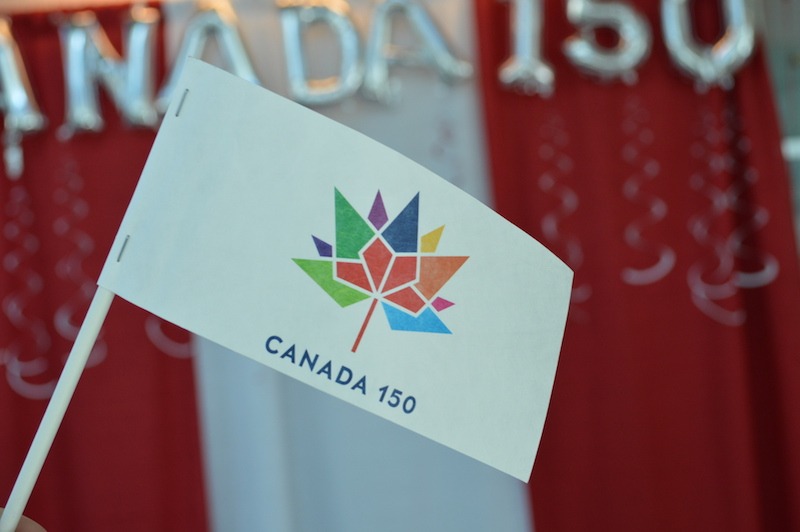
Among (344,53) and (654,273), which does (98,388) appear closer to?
(344,53)

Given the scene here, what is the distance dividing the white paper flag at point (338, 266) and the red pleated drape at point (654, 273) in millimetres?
1406

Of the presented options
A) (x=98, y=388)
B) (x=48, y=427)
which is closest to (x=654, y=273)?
(x=98, y=388)

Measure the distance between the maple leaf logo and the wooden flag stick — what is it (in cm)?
26

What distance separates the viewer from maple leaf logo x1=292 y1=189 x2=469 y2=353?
114 centimetres

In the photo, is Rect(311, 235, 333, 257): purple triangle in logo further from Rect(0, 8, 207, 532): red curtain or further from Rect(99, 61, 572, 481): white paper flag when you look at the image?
Rect(0, 8, 207, 532): red curtain

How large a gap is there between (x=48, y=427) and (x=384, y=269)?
0.43m

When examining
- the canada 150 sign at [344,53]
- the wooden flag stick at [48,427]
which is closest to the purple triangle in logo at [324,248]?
the wooden flag stick at [48,427]

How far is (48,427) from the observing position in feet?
3.45

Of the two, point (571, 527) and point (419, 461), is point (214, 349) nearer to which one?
point (419, 461)

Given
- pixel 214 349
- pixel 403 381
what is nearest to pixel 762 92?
pixel 214 349

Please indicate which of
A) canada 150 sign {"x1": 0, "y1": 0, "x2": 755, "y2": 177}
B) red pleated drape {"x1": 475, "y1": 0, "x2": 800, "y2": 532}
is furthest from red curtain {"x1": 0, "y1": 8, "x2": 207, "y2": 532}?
red pleated drape {"x1": 475, "y1": 0, "x2": 800, "y2": 532}

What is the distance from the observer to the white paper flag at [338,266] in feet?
3.68

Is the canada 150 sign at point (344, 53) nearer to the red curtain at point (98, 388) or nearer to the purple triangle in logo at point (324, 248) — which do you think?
the red curtain at point (98, 388)

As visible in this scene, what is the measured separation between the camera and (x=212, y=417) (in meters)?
2.58
